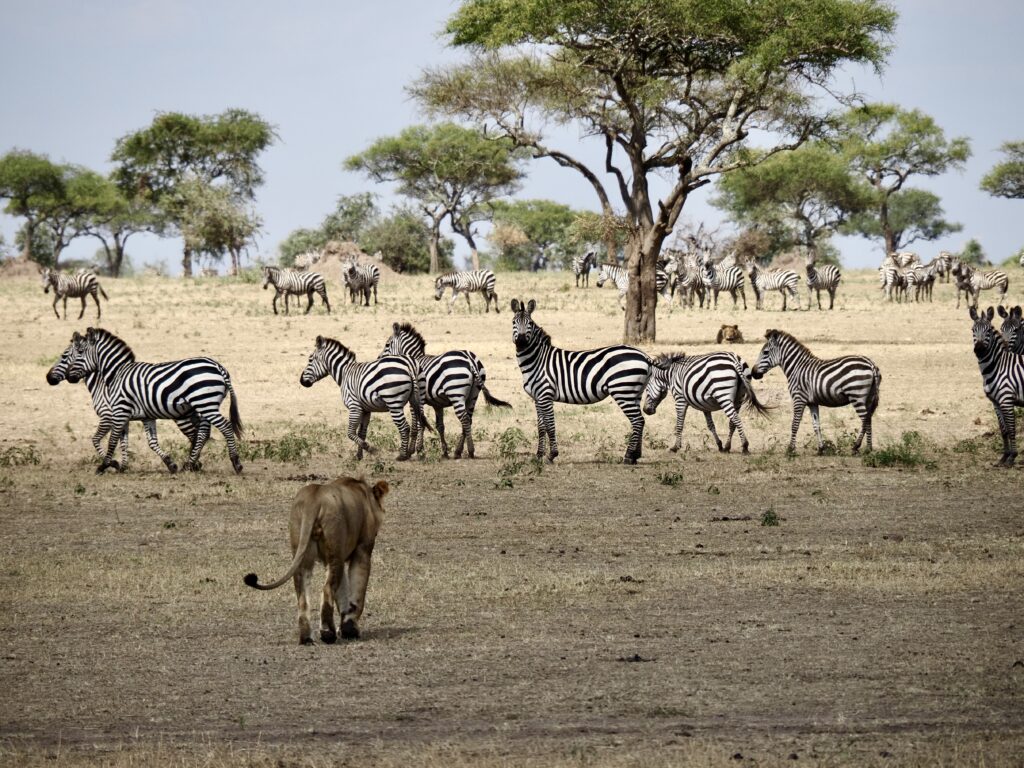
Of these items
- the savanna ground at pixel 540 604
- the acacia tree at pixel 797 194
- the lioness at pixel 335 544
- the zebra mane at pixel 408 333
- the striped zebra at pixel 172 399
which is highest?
the acacia tree at pixel 797 194

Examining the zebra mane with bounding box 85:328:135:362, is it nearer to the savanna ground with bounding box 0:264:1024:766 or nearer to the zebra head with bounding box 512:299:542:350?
the savanna ground with bounding box 0:264:1024:766

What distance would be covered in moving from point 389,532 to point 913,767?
26.0 ft

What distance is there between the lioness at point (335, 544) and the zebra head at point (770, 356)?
11655 mm

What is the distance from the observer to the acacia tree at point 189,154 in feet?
222

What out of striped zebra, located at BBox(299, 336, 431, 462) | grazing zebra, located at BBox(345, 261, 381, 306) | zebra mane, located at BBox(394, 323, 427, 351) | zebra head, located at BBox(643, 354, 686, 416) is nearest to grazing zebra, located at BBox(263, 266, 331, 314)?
grazing zebra, located at BBox(345, 261, 381, 306)

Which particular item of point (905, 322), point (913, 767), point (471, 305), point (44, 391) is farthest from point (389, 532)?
point (471, 305)

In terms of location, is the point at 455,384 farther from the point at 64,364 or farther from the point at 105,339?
the point at 64,364

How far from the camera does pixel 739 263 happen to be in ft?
152

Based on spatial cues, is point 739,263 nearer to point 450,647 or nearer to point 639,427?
point 639,427

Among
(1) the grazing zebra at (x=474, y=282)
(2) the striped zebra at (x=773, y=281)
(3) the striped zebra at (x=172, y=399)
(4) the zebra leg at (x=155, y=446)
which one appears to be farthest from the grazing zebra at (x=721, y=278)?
(4) the zebra leg at (x=155, y=446)

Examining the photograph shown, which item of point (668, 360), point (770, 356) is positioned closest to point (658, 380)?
point (668, 360)

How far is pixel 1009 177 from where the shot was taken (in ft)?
233

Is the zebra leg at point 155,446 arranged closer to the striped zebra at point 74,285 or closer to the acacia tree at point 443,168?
the striped zebra at point 74,285

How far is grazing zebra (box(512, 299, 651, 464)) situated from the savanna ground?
0.68 metres
